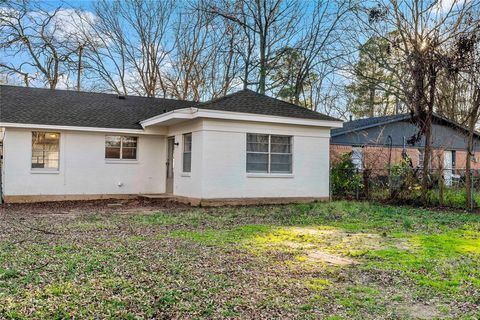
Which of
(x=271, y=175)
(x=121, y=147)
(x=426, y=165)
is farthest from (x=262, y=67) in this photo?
(x=426, y=165)

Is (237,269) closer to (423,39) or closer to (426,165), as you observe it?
(426,165)

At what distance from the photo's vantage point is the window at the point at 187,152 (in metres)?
13.8

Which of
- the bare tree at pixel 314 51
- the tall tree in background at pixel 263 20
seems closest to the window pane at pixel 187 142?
the tall tree in background at pixel 263 20

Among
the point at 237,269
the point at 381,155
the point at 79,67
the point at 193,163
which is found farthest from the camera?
the point at 79,67

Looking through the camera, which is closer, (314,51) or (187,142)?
(187,142)

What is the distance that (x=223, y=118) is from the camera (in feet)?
41.9

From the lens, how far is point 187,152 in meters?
14.0

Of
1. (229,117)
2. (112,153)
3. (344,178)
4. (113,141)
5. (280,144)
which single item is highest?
(229,117)

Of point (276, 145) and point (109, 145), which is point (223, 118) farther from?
point (109, 145)

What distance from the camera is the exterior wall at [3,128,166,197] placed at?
43.9ft

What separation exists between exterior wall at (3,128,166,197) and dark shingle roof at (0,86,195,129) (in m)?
0.48

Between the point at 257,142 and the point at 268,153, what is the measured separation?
21.1 inches

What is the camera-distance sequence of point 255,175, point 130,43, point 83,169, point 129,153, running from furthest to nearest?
1. point 130,43
2. point 129,153
3. point 83,169
4. point 255,175

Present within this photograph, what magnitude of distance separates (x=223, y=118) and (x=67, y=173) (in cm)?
572
